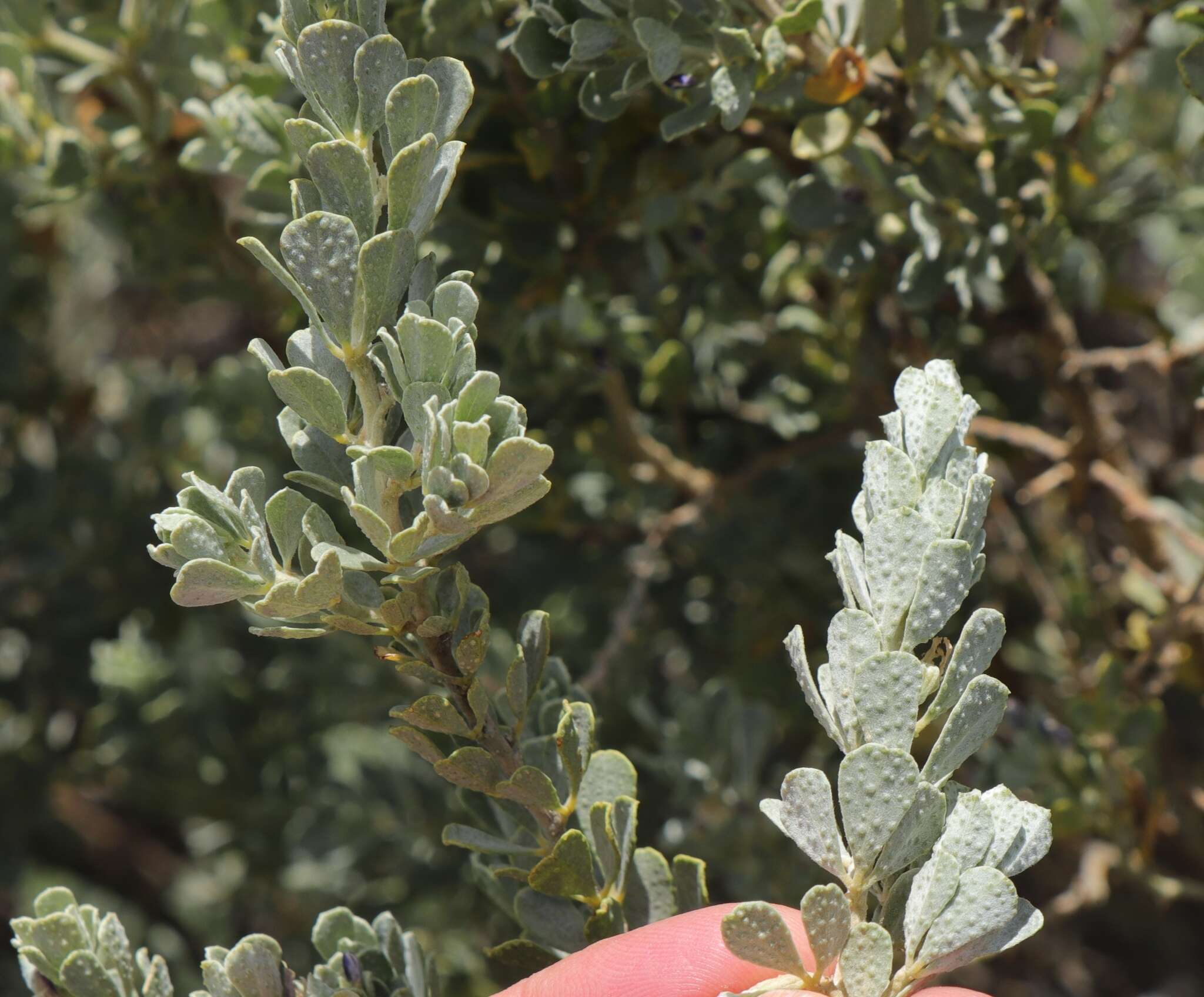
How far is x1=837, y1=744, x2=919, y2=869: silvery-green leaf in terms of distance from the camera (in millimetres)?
753

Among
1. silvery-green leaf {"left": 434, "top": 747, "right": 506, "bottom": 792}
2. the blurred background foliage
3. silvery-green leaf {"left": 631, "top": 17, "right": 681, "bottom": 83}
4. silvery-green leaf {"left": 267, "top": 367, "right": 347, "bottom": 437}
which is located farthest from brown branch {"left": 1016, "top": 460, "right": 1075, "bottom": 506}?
silvery-green leaf {"left": 267, "top": 367, "right": 347, "bottom": 437}

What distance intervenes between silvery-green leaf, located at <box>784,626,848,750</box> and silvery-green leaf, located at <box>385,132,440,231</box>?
387mm

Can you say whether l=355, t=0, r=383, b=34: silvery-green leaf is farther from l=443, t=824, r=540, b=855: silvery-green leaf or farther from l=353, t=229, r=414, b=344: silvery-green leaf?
l=443, t=824, r=540, b=855: silvery-green leaf

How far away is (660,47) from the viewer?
0.99 m

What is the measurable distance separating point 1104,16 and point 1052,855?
1.31 m

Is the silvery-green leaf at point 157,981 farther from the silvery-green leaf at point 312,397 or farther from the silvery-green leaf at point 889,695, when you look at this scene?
the silvery-green leaf at point 889,695

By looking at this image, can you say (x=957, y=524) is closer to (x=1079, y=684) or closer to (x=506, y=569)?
(x=1079, y=684)

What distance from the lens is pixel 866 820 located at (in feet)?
2.52

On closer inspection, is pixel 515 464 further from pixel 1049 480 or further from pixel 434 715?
pixel 1049 480

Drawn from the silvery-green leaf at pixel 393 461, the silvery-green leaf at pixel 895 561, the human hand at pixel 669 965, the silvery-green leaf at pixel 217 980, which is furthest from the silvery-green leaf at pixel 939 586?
the silvery-green leaf at pixel 217 980

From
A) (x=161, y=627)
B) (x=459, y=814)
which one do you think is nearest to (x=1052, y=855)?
(x=459, y=814)

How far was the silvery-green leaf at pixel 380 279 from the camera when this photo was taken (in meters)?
0.78

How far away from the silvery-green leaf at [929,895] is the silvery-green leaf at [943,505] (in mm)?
217

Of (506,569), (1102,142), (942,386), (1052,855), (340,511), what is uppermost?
(942,386)
